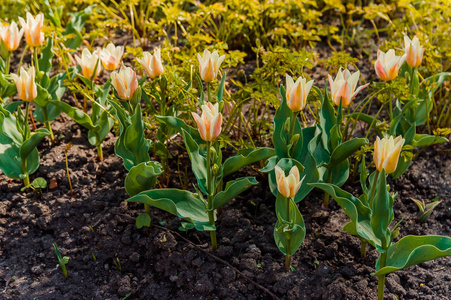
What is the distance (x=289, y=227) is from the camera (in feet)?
5.80

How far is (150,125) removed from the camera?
7.06 ft

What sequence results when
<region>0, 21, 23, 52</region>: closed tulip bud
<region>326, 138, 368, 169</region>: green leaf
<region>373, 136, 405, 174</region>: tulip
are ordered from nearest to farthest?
<region>373, 136, 405, 174</region>: tulip < <region>326, 138, 368, 169</region>: green leaf < <region>0, 21, 23, 52</region>: closed tulip bud

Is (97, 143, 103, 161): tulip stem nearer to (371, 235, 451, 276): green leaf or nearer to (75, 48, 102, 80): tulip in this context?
(75, 48, 102, 80): tulip

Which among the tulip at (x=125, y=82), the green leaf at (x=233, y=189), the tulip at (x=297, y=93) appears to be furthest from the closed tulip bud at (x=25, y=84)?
the tulip at (x=297, y=93)

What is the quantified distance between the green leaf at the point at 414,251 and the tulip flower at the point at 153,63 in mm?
1166

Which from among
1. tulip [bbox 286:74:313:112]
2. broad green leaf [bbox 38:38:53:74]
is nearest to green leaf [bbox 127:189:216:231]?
tulip [bbox 286:74:313:112]

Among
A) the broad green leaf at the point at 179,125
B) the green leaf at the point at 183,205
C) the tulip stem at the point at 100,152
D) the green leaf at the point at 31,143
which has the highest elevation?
the broad green leaf at the point at 179,125

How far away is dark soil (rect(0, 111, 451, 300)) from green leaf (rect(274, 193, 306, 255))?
6.1 inches

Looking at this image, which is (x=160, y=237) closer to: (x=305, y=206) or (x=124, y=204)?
(x=124, y=204)

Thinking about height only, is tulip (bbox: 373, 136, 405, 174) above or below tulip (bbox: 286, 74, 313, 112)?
below

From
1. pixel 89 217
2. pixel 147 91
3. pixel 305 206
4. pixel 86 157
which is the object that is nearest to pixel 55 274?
pixel 89 217

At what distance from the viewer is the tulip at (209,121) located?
168 centimetres

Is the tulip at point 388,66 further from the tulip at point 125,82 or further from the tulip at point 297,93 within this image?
the tulip at point 125,82

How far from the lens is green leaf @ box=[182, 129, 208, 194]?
1.93 metres
